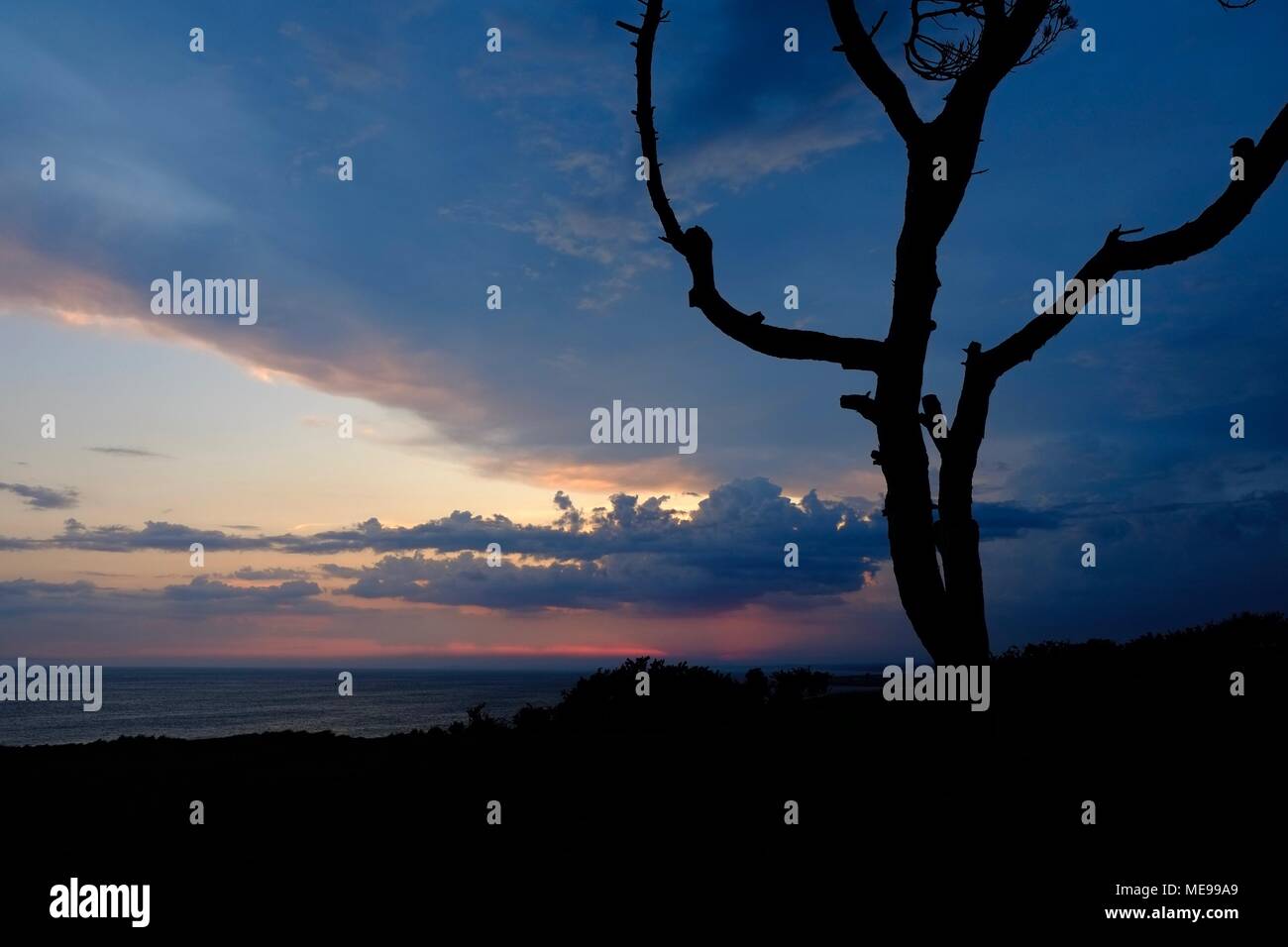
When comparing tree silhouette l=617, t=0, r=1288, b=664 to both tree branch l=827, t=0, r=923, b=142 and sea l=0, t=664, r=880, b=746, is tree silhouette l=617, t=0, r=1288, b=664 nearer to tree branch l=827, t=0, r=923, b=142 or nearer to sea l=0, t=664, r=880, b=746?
tree branch l=827, t=0, r=923, b=142

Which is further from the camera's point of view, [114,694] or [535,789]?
[114,694]

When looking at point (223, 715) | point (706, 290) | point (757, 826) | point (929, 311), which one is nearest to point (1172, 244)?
point (929, 311)

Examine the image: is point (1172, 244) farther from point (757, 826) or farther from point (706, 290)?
point (757, 826)

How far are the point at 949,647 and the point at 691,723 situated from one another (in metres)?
8.74

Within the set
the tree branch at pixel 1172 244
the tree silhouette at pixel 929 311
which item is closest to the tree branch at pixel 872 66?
the tree silhouette at pixel 929 311

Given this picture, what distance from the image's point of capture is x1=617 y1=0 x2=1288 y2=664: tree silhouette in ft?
25.3

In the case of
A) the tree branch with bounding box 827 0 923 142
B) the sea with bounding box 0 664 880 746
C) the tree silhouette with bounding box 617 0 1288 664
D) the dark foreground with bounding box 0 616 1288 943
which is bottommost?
the sea with bounding box 0 664 880 746

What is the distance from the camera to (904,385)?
25.8 ft

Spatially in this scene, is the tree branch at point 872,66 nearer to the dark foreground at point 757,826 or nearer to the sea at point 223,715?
the dark foreground at point 757,826

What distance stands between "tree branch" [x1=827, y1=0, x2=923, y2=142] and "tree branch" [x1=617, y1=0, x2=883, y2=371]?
5.62 feet

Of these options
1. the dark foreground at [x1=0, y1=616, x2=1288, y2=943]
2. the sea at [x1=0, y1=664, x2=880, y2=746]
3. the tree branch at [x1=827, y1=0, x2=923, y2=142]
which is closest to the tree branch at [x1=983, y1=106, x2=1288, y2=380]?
the tree branch at [x1=827, y1=0, x2=923, y2=142]
